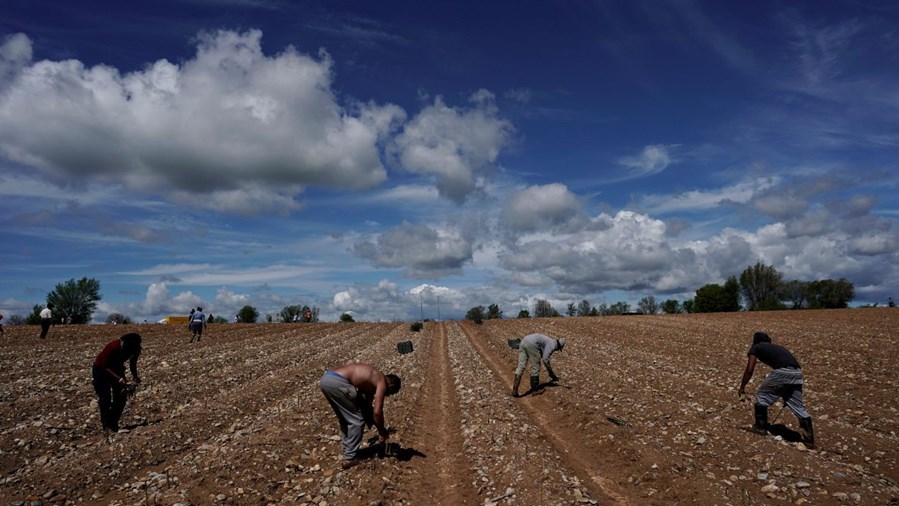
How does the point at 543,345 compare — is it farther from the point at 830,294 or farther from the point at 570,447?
the point at 830,294

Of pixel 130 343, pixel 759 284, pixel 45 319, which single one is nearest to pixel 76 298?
pixel 45 319

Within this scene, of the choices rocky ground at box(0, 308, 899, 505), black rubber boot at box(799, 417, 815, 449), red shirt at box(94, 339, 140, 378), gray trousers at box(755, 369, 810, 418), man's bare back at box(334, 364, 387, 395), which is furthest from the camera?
red shirt at box(94, 339, 140, 378)

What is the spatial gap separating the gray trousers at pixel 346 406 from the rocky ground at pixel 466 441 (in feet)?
1.79

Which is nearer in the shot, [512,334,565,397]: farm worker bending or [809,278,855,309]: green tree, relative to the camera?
[512,334,565,397]: farm worker bending

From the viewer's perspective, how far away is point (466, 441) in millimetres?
13148

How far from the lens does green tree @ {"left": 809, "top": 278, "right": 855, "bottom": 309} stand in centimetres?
9781

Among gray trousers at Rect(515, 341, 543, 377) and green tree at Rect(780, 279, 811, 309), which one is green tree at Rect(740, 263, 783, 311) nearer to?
green tree at Rect(780, 279, 811, 309)

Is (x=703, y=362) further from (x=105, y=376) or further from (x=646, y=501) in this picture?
(x=105, y=376)

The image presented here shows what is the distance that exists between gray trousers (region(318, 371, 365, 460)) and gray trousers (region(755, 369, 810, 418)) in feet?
31.1

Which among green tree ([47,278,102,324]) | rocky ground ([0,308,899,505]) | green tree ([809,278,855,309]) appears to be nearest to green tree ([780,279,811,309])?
green tree ([809,278,855,309])

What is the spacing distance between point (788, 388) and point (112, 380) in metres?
16.8

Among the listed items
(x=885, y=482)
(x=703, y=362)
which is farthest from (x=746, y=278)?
(x=885, y=482)

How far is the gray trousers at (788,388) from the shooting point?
38.9ft

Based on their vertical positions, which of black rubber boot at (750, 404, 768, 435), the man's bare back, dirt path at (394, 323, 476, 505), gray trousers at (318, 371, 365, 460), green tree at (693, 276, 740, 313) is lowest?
dirt path at (394, 323, 476, 505)
